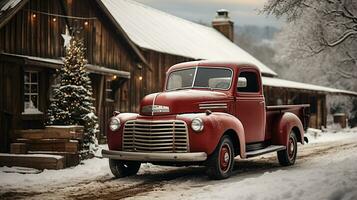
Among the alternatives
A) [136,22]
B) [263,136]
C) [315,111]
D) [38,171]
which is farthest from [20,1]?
[315,111]

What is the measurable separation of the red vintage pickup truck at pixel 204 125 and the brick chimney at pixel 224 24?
28.6 metres

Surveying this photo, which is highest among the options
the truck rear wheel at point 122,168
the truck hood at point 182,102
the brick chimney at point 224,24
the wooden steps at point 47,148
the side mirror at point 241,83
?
the brick chimney at point 224,24

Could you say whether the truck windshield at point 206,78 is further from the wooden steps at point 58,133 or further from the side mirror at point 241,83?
the wooden steps at point 58,133

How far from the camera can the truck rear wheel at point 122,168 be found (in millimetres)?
10391

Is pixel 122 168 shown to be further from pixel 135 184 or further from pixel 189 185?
pixel 189 185

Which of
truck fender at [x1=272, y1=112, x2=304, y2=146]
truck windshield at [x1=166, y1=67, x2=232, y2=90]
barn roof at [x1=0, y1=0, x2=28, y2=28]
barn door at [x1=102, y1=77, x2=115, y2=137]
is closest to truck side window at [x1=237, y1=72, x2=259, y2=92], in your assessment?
truck windshield at [x1=166, y1=67, x2=232, y2=90]

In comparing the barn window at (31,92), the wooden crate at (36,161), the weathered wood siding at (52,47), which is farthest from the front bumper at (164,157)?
the barn window at (31,92)

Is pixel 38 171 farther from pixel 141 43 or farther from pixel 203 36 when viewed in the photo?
pixel 203 36

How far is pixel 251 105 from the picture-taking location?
11.0 m

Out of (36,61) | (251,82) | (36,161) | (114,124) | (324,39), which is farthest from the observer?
(324,39)

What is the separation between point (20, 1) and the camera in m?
14.0

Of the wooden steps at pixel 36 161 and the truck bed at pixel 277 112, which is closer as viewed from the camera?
the wooden steps at pixel 36 161

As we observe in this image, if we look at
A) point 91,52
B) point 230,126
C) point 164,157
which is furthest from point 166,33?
point 164,157

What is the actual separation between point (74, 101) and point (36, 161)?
3106mm
